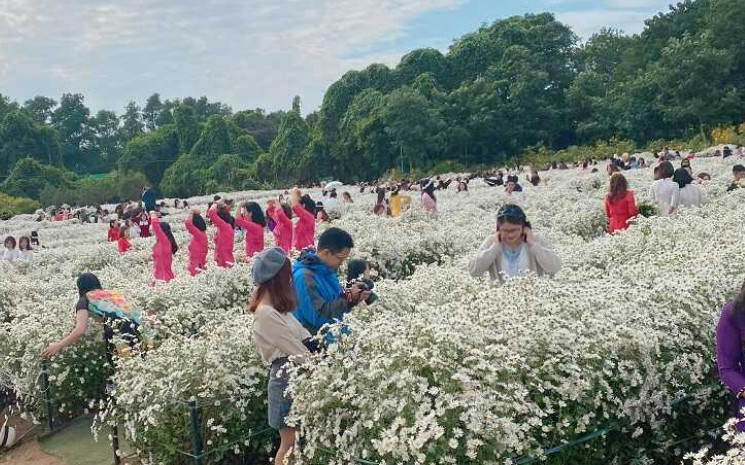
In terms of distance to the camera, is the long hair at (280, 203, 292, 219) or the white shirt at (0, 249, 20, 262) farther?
the white shirt at (0, 249, 20, 262)

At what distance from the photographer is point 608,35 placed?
55.8 metres

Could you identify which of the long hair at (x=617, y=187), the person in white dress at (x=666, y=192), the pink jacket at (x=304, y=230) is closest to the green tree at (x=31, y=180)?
the pink jacket at (x=304, y=230)

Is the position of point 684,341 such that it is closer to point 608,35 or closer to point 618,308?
point 618,308

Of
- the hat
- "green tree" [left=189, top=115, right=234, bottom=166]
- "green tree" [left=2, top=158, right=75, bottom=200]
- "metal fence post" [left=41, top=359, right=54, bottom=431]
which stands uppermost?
"green tree" [left=189, top=115, right=234, bottom=166]

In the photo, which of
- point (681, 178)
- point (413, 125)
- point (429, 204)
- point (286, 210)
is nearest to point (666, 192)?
point (681, 178)

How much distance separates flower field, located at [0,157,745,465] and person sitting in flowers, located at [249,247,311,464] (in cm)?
14

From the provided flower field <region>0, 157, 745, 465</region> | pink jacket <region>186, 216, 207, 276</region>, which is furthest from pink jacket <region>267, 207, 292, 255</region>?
flower field <region>0, 157, 745, 465</region>

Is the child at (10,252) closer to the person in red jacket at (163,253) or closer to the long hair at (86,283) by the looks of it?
the person in red jacket at (163,253)

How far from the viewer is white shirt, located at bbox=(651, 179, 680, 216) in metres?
10.1

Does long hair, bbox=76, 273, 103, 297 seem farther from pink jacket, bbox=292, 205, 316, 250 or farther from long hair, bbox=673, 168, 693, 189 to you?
long hair, bbox=673, 168, 693, 189

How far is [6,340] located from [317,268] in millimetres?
4644

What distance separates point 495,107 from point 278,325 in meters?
47.2

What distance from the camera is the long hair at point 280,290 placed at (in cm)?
430

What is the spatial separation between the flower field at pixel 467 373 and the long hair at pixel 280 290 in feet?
1.17
